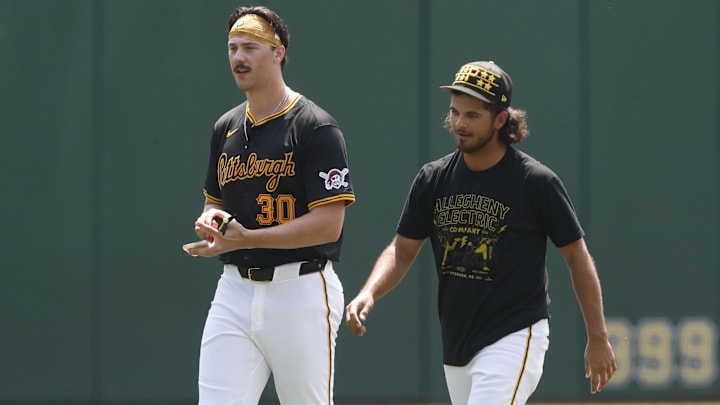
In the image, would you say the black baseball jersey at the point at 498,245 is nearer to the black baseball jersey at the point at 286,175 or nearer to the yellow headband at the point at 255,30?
the black baseball jersey at the point at 286,175

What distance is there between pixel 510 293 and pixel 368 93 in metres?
3.54

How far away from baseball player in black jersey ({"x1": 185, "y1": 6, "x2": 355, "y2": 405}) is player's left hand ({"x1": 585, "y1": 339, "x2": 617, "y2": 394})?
0.98 metres

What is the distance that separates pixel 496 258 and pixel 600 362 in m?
0.53

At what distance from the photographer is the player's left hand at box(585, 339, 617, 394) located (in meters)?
4.21

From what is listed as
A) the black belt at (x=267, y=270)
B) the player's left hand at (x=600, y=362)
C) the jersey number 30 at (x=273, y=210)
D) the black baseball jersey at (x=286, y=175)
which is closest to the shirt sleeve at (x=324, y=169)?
the black baseball jersey at (x=286, y=175)

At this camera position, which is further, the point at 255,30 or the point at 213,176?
the point at 213,176

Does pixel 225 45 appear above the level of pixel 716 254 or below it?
above

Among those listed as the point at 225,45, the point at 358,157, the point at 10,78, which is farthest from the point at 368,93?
the point at 10,78

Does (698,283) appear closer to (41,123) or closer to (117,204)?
(117,204)

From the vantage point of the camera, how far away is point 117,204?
7535mm

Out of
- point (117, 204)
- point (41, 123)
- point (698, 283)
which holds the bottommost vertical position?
point (698, 283)

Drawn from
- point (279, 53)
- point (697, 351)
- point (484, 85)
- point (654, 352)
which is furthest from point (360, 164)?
point (484, 85)

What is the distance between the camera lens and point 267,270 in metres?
4.36

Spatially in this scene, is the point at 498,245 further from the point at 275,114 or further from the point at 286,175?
the point at 275,114
